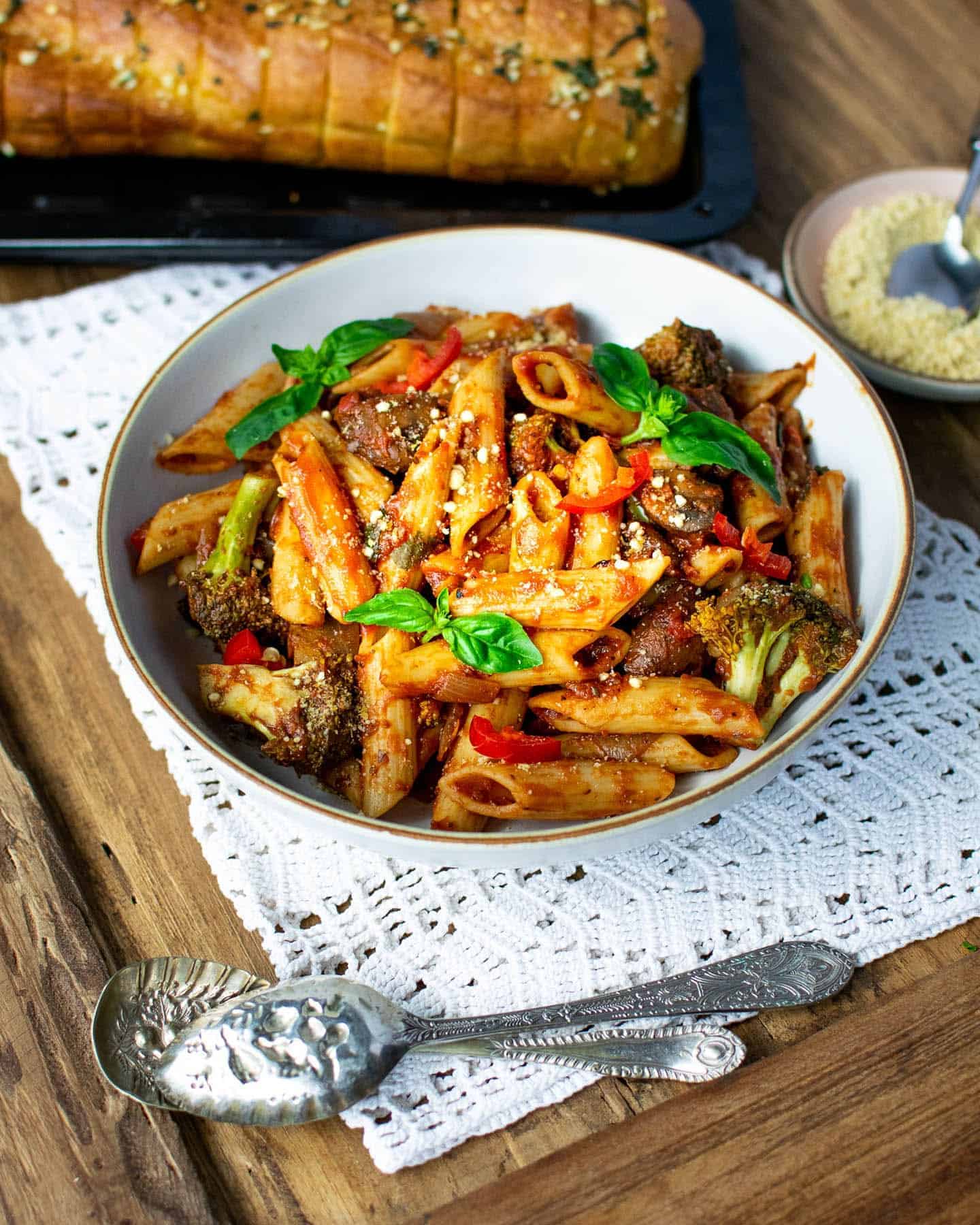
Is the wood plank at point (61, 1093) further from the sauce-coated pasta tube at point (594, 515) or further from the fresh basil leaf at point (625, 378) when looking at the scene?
the fresh basil leaf at point (625, 378)

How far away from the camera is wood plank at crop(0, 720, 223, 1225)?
6.46 ft

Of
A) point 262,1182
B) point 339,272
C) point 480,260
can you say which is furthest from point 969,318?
point 262,1182

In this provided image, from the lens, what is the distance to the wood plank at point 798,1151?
1882 millimetres

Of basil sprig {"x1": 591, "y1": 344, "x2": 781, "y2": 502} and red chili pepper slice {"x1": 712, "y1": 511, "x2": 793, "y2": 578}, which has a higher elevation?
basil sprig {"x1": 591, "y1": 344, "x2": 781, "y2": 502}

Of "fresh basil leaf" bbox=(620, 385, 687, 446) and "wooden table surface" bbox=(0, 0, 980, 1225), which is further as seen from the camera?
"fresh basil leaf" bbox=(620, 385, 687, 446)

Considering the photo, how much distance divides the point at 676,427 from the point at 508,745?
71 cm

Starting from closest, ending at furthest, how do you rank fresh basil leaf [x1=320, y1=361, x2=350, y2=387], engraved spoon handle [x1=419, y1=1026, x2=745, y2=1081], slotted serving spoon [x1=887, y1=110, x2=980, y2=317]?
engraved spoon handle [x1=419, y1=1026, x2=745, y2=1081]
fresh basil leaf [x1=320, y1=361, x2=350, y2=387]
slotted serving spoon [x1=887, y1=110, x2=980, y2=317]

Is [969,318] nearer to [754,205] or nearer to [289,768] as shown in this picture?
[754,205]

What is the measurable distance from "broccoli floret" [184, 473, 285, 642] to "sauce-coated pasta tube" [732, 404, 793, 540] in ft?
3.22

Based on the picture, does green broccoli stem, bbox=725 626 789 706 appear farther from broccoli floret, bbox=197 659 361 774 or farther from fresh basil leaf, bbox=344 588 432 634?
broccoli floret, bbox=197 659 361 774

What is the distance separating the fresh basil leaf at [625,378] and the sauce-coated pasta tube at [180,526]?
0.84m

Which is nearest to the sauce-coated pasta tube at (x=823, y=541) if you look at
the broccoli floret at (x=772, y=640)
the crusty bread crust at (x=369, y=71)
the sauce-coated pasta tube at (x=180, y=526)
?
the broccoli floret at (x=772, y=640)

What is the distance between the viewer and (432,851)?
1.95m

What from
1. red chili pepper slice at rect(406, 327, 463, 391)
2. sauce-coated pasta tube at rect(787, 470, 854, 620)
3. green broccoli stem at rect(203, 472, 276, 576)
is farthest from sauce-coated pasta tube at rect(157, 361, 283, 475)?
sauce-coated pasta tube at rect(787, 470, 854, 620)
